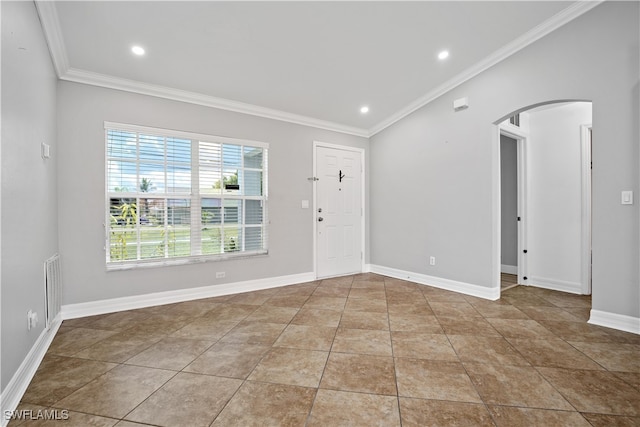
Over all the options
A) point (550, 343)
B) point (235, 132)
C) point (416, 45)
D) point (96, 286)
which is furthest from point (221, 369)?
point (416, 45)

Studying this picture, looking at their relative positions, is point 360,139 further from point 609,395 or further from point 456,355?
point 609,395

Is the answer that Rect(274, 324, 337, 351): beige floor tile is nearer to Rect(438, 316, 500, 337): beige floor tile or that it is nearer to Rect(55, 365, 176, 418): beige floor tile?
Rect(55, 365, 176, 418): beige floor tile

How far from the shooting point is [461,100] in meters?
3.54

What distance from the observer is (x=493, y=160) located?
3309mm

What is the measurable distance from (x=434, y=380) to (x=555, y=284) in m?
3.29

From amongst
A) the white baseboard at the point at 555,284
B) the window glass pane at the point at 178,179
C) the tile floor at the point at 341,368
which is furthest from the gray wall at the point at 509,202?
the window glass pane at the point at 178,179

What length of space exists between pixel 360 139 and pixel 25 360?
470 centimetres

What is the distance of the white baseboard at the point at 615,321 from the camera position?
236 centimetres

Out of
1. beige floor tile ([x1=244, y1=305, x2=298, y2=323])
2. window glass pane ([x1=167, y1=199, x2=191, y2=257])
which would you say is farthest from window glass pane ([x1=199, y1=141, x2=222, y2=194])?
beige floor tile ([x1=244, y1=305, x2=298, y2=323])

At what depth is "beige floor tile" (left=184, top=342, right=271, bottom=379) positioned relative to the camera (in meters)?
1.86

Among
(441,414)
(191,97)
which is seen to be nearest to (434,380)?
(441,414)

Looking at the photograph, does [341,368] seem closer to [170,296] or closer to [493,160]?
[170,296]

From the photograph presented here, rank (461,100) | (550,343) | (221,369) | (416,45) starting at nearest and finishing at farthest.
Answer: (221,369)
(550,343)
(416,45)
(461,100)

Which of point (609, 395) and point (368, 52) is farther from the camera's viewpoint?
point (368, 52)
